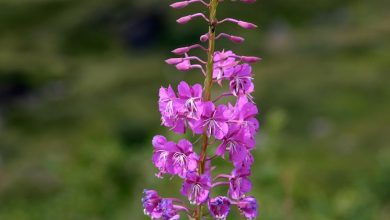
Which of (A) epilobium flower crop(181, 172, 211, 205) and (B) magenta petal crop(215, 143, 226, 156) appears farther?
(B) magenta petal crop(215, 143, 226, 156)

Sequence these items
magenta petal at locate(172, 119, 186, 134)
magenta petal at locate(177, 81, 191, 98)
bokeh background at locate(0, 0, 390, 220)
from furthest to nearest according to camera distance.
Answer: bokeh background at locate(0, 0, 390, 220), magenta petal at locate(172, 119, 186, 134), magenta petal at locate(177, 81, 191, 98)

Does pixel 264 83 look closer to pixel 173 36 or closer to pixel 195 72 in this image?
pixel 195 72

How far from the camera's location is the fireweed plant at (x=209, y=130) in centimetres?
641

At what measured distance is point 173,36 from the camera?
129 metres

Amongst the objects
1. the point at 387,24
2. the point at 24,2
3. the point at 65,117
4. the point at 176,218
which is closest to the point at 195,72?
the point at 65,117

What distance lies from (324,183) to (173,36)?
57033mm

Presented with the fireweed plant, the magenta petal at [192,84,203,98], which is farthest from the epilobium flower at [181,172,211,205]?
the magenta petal at [192,84,203,98]

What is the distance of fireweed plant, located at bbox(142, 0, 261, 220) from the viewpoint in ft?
21.0

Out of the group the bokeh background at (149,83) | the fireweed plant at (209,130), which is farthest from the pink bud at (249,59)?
the bokeh background at (149,83)

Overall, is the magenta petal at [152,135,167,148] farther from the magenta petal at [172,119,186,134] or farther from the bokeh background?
the bokeh background

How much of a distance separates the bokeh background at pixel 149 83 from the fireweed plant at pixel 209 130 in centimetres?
2180

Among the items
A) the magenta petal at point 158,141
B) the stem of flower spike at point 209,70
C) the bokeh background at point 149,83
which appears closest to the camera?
the stem of flower spike at point 209,70

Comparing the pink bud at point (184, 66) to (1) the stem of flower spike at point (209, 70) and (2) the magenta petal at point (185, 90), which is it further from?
(1) the stem of flower spike at point (209, 70)

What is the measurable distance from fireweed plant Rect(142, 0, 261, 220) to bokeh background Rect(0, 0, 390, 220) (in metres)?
21.8
